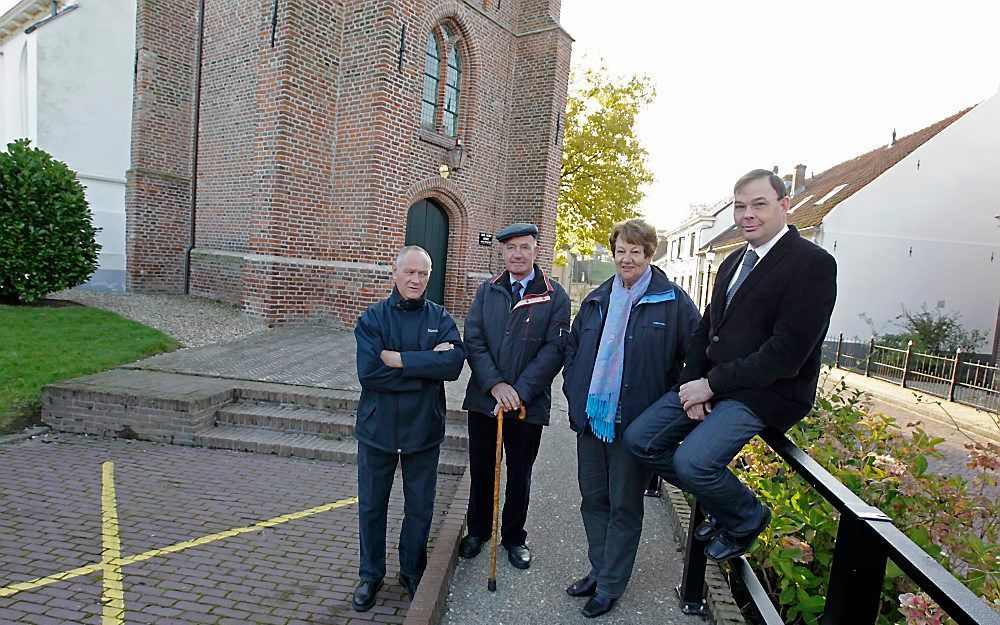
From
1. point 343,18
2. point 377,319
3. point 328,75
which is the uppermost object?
point 343,18

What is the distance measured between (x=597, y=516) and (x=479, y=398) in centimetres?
97

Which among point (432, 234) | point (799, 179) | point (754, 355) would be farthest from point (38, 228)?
point (799, 179)

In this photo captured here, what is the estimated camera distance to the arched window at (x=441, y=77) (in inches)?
494

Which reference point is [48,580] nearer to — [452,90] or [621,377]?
[621,377]

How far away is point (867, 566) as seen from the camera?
1.60 m

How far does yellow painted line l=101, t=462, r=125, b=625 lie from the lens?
2.99 metres

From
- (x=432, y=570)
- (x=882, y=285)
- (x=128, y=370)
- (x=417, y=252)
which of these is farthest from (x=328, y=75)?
(x=882, y=285)

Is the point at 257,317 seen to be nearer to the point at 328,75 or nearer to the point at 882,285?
the point at 328,75

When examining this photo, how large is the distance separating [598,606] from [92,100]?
1553 centimetres

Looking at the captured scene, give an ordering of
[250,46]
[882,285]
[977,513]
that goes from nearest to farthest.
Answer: [977,513], [250,46], [882,285]

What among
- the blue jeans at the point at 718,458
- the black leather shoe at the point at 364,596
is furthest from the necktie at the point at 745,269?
the black leather shoe at the point at 364,596

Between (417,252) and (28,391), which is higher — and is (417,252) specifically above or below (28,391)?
above

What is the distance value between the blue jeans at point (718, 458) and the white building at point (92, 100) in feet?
47.6

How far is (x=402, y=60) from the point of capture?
10.7 m
